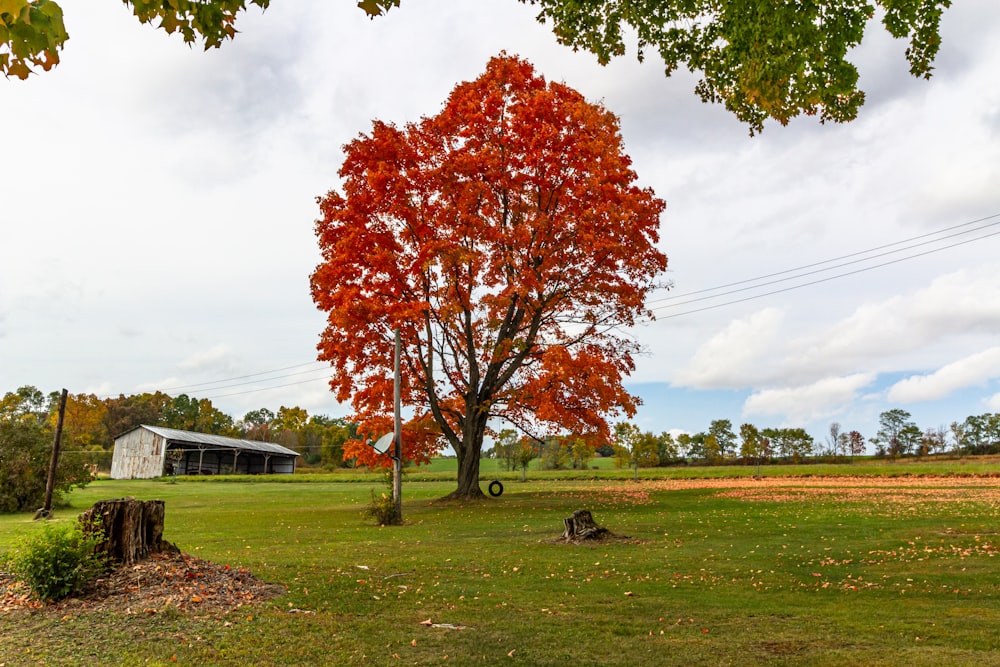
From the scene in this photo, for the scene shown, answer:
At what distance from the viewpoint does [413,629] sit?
6715mm

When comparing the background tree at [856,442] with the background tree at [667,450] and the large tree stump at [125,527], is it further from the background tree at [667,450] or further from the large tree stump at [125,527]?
the large tree stump at [125,527]

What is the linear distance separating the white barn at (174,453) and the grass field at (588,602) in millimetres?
51880

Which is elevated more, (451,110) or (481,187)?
(451,110)

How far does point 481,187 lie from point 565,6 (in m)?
15.2

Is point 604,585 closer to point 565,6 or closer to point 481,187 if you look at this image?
point 565,6

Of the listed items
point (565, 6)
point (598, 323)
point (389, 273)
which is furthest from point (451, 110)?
point (565, 6)

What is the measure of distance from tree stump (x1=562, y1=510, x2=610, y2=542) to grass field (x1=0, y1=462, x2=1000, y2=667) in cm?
68

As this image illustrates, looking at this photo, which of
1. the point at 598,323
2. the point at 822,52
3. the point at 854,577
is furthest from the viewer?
the point at 598,323

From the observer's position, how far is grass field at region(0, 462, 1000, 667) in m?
5.89

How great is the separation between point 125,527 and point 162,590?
1.34m

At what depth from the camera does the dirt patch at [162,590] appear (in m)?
7.09

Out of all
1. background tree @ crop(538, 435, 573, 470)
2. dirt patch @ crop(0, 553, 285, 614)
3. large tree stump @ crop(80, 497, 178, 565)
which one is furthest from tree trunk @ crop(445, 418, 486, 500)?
background tree @ crop(538, 435, 573, 470)

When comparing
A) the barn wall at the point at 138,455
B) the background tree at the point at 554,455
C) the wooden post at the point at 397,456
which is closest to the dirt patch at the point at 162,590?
the wooden post at the point at 397,456

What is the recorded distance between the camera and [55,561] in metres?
7.32
